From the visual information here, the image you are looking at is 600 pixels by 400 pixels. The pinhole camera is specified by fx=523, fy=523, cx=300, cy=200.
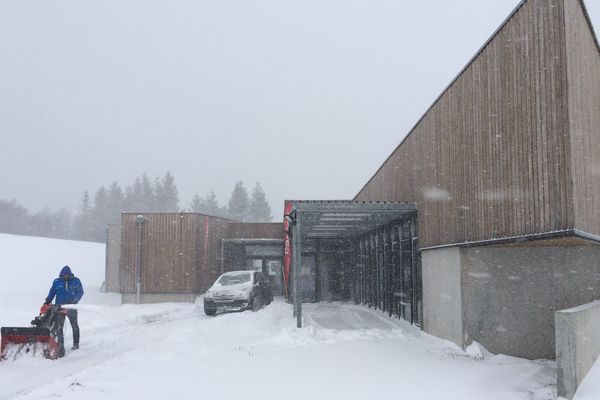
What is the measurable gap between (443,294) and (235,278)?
364 inches

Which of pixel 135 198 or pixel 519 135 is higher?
pixel 135 198

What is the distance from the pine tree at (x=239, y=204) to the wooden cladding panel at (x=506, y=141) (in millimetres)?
69048

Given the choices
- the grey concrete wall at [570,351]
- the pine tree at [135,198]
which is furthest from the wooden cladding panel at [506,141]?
the pine tree at [135,198]

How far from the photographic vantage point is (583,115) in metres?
7.42

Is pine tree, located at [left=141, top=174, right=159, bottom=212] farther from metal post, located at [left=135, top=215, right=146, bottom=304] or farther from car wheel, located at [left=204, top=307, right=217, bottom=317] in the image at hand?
car wheel, located at [left=204, top=307, right=217, bottom=317]

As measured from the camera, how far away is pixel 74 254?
42781 mm

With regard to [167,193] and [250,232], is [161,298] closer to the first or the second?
[250,232]

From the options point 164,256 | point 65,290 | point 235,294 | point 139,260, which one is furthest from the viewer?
point 164,256

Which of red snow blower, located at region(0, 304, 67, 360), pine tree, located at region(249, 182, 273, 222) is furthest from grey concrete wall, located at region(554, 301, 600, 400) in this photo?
pine tree, located at region(249, 182, 273, 222)

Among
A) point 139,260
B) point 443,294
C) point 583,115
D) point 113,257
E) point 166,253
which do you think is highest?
point 583,115

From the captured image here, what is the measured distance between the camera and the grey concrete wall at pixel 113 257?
2764cm

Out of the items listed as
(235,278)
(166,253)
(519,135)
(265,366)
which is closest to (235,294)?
(235,278)

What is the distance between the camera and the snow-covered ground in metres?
6.78

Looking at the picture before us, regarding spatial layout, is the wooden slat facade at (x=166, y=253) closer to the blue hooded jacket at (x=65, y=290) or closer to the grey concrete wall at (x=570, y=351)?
the blue hooded jacket at (x=65, y=290)
